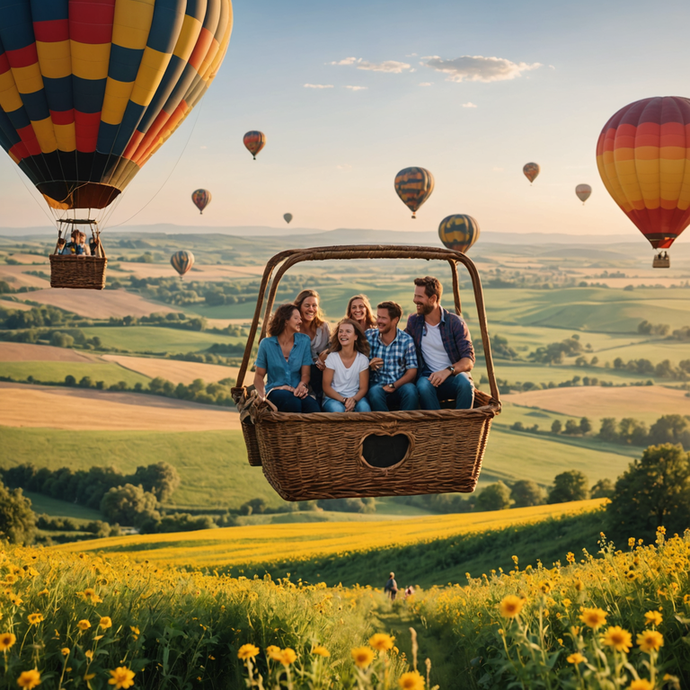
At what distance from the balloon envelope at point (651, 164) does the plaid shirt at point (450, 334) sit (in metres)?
19.7

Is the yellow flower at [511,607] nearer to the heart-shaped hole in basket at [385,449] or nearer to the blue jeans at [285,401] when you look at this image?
the heart-shaped hole in basket at [385,449]

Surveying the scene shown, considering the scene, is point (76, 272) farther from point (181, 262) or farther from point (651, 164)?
point (181, 262)

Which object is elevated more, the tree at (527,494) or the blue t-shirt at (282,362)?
the blue t-shirt at (282,362)

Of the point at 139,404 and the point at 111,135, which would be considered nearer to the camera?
the point at 111,135

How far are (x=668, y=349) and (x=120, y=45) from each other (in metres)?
134

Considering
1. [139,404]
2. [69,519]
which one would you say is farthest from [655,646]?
[139,404]

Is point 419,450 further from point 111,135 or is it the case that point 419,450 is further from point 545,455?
point 545,455

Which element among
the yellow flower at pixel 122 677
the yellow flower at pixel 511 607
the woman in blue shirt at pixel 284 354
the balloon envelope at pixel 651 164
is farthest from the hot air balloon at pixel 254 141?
the yellow flower at pixel 511 607

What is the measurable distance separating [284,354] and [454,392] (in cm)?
140

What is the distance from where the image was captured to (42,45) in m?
13.3

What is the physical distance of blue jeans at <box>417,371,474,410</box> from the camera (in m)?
5.43

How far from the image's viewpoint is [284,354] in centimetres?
570

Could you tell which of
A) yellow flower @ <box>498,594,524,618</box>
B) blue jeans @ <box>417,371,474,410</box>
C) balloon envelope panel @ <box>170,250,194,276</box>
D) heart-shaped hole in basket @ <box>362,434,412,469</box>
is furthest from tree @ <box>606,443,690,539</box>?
balloon envelope panel @ <box>170,250,194,276</box>

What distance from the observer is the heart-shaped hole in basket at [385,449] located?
492 centimetres
